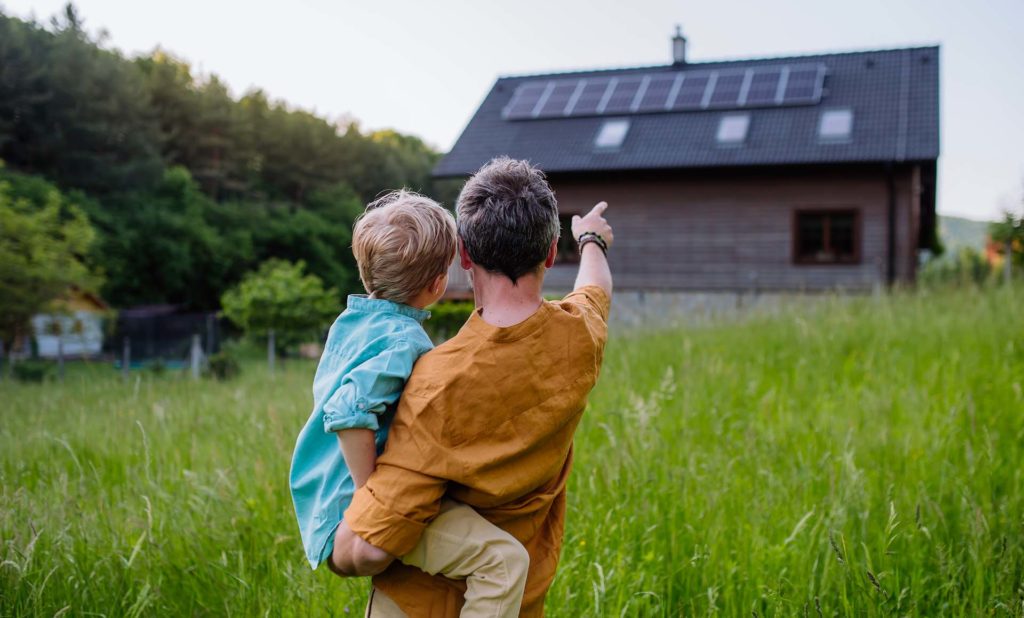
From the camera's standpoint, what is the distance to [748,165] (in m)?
19.5

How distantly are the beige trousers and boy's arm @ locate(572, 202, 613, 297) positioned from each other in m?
0.66

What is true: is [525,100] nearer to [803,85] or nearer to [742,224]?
[742,224]

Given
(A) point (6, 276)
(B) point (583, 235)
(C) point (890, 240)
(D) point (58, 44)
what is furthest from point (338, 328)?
(D) point (58, 44)

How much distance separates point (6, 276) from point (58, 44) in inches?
677

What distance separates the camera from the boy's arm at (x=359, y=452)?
153cm

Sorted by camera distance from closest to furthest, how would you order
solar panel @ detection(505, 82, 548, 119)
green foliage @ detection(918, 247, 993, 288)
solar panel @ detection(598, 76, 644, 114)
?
green foliage @ detection(918, 247, 993, 288) < solar panel @ detection(598, 76, 644, 114) < solar panel @ detection(505, 82, 548, 119)

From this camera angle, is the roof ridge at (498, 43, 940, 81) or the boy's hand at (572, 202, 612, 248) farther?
the roof ridge at (498, 43, 940, 81)

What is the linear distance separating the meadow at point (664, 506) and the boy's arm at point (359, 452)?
0.95 m

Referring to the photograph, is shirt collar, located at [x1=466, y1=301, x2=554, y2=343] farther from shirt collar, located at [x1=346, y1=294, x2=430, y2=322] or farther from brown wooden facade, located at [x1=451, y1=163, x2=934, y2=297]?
brown wooden facade, located at [x1=451, y1=163, x2=934, y2=297]

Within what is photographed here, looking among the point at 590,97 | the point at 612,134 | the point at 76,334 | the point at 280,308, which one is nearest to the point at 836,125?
the point at 612,134

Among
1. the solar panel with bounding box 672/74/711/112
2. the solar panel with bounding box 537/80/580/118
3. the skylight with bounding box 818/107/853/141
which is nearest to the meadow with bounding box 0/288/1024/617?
the skylight with bounding box 818/107/853/141

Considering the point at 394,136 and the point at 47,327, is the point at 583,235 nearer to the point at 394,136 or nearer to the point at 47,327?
the point at 47,327

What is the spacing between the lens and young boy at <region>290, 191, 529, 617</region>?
5.03ft

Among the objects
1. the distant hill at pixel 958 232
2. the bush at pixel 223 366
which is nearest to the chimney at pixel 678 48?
the bush at pixel 223 366
